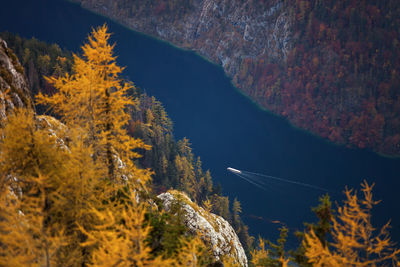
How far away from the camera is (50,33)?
147250 mm

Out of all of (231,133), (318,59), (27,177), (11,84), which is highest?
(318,59)

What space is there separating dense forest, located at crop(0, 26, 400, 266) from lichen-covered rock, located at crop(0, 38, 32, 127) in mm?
1393

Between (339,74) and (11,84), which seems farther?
(339,74)

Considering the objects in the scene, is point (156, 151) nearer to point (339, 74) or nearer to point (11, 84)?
point (11, 84)

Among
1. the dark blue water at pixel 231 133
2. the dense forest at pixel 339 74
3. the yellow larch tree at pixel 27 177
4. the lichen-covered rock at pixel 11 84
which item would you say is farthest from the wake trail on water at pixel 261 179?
the yellow larch tree at pixel 27 177

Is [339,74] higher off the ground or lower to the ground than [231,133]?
higher

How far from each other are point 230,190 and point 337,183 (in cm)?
3954

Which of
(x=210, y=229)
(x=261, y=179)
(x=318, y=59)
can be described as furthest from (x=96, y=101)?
(x=318, y=59)

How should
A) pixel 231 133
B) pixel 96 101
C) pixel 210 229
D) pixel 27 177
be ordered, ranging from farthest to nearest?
pixel 231 133, pixel 210 229, pixel 96 101, pixel 27 177

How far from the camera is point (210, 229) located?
1018 inches

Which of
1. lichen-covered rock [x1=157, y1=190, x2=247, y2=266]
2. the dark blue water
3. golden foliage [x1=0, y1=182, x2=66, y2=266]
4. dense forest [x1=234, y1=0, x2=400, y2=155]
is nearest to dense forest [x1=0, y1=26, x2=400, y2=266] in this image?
golden foliage [x1=0, y1=182, x2=66, y2=266]

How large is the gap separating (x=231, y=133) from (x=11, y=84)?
10644cm

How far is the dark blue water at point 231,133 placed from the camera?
91.4 meters

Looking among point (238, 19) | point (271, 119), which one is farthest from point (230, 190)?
point (238, 19)
